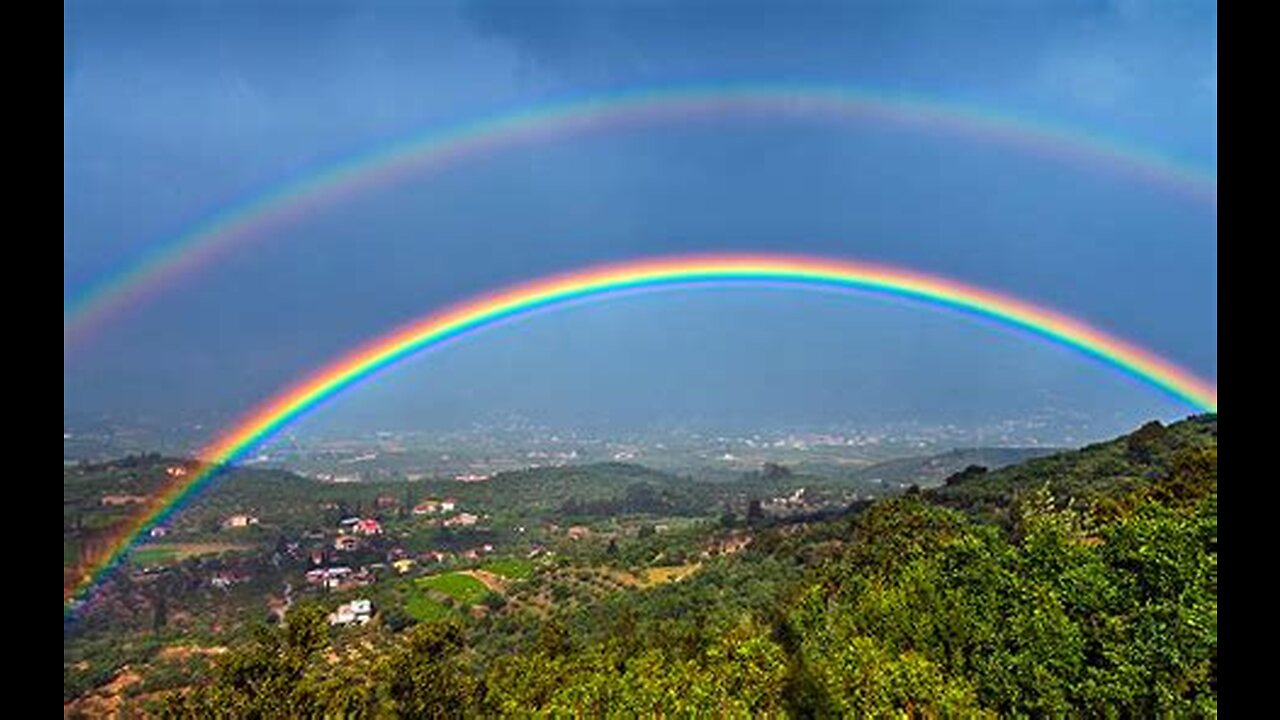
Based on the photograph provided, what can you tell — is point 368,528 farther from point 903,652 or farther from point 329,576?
point 903,652

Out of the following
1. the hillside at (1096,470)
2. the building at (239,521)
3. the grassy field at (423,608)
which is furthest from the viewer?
the building at (239,521)

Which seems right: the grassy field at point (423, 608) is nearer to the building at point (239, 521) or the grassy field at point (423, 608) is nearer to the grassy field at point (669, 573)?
the grassy field at point (669, 573)

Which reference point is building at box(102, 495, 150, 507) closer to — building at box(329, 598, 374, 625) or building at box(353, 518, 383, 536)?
building at box(329, 598, 374, 625)

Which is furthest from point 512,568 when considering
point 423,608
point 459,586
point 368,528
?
point 368,528

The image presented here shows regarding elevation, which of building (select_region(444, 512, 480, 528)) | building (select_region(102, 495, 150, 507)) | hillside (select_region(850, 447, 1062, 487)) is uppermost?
building (select_region(102, 495, 150, 507))

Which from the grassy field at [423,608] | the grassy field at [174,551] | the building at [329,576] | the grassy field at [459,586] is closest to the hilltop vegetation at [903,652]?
the grassy field at [423,608]

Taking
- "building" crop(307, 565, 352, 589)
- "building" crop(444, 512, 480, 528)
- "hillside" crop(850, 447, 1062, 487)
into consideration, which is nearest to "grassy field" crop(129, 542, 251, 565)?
"building" crop(307, 565, 352, 589)
